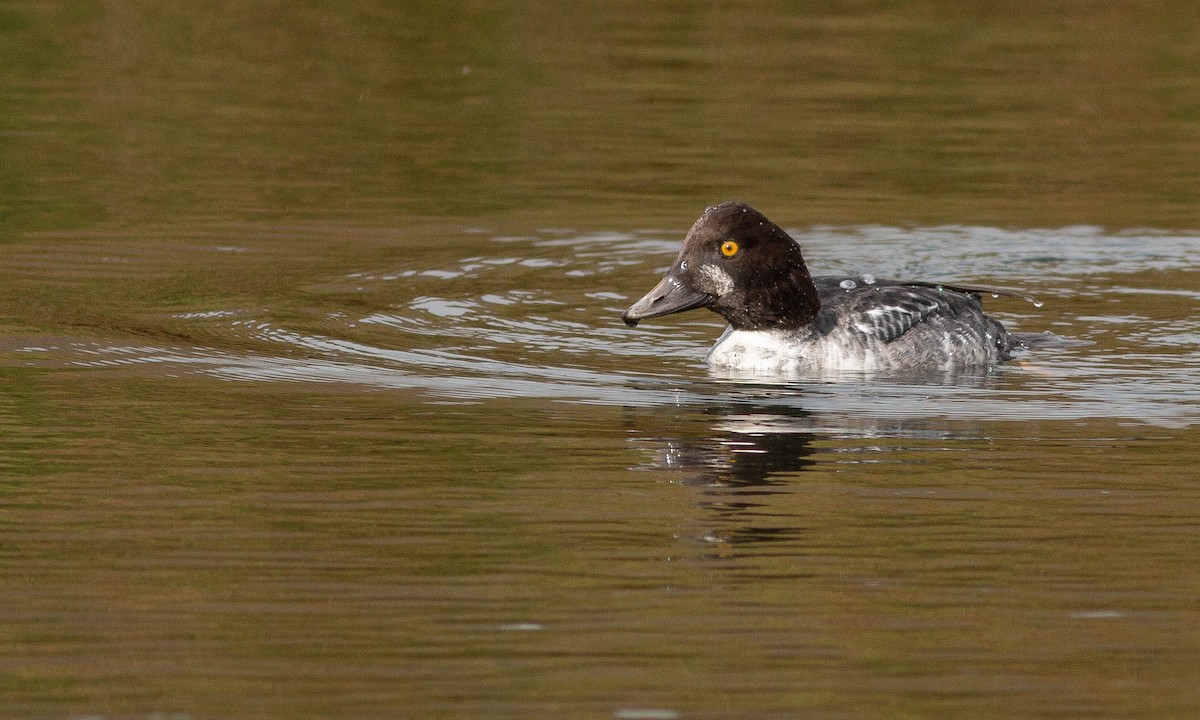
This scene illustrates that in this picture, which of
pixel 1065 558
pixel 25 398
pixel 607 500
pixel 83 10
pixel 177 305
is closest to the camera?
pixel 1065 558

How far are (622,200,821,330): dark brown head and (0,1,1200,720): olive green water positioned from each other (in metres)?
0.38

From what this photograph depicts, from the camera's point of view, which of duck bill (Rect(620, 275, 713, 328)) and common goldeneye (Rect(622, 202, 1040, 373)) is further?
common goldeneye (Rect(622, 202, 1040, 373))

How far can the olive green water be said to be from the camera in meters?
5.96

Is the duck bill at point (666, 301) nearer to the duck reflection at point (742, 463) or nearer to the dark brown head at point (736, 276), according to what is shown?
the dark brown head at point (736, 276)

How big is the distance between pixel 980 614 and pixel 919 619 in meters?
0.20

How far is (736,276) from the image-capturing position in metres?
10.4

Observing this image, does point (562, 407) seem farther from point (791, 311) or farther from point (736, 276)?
point (791, 311)

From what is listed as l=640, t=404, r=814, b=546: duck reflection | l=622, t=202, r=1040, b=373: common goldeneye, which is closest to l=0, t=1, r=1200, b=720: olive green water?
l=640, t=404, r=814, b=546: duck reflection

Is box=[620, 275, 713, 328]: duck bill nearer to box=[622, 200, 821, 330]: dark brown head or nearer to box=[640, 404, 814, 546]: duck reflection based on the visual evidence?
box=[622, 200, 821, 330]: dark brown head

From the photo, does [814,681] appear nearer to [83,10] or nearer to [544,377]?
[544,377]

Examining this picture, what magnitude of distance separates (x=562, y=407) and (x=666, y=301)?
3.19 ft

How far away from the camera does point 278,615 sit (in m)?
6.26

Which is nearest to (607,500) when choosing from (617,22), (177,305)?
(177,305)

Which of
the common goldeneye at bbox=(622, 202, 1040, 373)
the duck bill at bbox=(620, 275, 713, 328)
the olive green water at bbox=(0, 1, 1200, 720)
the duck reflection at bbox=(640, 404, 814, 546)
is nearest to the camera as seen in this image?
the olive green water at bbox=(0, 1, 1200, 720)
